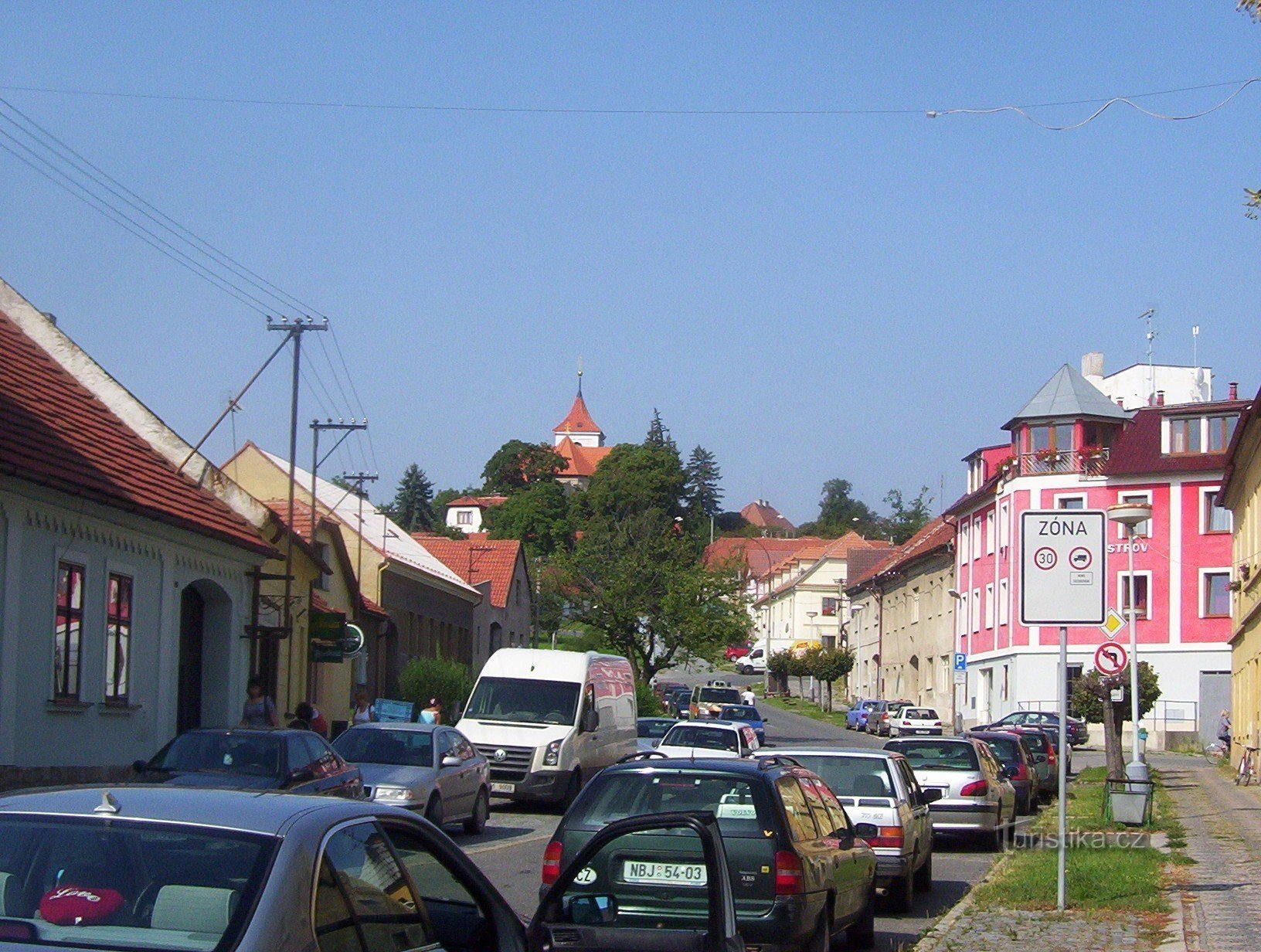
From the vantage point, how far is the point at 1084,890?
14.1 meters

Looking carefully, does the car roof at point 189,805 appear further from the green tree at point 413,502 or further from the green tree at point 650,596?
the green tree at point 413,502

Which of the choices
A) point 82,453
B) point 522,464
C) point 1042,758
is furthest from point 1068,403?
point 522,464

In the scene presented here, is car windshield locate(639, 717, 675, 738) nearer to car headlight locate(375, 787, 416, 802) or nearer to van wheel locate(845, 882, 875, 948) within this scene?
car headlight locate(375, 787, 416, 802)

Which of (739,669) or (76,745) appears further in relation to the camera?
(739,669)

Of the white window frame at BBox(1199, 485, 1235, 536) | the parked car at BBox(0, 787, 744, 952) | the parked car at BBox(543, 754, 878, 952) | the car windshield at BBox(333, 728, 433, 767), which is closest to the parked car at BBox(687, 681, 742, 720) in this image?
the white window frame at BBox(1199, 485, 1235, 536)

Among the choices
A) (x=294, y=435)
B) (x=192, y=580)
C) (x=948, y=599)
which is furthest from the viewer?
(x=948, y=599)

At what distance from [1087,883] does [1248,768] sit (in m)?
23.3

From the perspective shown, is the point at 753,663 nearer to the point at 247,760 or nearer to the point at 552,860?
the point at 247,760

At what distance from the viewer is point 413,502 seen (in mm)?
158500

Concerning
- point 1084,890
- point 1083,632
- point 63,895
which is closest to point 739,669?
point 1083,632

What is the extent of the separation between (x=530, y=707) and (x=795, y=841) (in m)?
16.8

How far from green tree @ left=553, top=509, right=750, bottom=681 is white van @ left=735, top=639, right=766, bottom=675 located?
61113 millimetres

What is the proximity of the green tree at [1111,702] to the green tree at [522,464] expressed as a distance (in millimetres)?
86436

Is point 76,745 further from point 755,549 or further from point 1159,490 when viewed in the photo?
point 755,549
